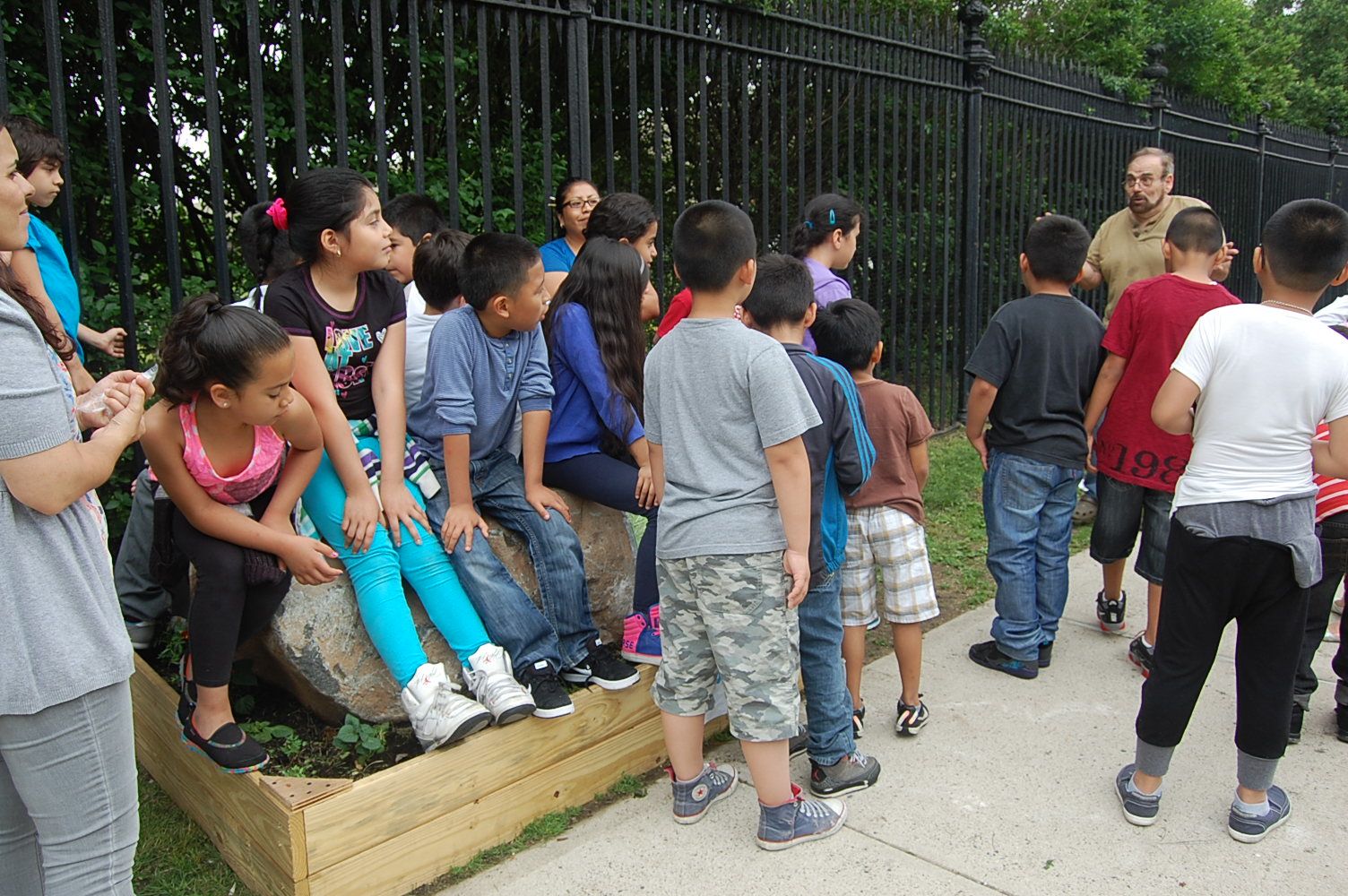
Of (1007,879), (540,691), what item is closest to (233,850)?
(540,691)

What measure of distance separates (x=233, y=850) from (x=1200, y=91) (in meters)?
15.4

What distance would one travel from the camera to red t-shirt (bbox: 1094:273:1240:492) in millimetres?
3939

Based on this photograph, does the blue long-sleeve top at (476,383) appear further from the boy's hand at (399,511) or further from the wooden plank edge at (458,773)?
the wooden plank edge at (458,773)

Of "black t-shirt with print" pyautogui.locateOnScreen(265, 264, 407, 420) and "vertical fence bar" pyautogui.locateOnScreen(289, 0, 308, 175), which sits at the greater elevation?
"vertical fence bar" pyautogui.locateOnScreen(289, 0, 308, 175)

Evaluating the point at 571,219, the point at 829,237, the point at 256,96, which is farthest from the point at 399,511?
the point at 829,237

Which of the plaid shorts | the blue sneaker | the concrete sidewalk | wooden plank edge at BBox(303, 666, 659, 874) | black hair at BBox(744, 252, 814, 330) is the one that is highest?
black hair at BBox(744, 252, 814, 330)

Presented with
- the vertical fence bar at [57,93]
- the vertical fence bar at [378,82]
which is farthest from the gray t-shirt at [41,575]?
the vertical fence bar at [378,82]

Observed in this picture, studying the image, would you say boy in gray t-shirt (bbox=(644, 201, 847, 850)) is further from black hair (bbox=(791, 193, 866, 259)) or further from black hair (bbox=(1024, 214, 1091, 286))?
black hair (bbox=(1024, 214, 1091, 286))

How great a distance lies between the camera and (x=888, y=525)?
11.8 ft

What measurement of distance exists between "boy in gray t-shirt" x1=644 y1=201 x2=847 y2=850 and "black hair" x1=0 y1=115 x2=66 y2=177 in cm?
219

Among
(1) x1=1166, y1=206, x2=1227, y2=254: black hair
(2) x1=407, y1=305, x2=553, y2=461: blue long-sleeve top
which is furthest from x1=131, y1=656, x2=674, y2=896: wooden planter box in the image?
(1) x1=1166, y1=206, x2=1227, y2=254: black hair

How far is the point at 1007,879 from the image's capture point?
9.23 feet

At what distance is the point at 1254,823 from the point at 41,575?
3097 mm

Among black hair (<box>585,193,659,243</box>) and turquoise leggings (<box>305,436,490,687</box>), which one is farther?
black hair (<box>585,193,659,243</box>)
